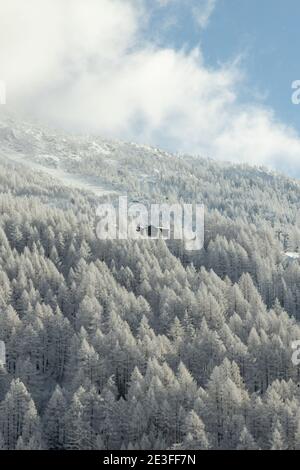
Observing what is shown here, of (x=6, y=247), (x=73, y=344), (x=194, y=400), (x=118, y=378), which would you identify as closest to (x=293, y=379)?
(x=194, y=400)

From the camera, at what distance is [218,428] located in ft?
346

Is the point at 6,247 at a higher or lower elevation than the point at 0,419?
higher

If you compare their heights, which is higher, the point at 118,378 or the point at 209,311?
the point at 209,311

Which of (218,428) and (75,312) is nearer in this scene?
(218,428)

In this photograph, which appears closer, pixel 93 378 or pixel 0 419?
pixel 0 419

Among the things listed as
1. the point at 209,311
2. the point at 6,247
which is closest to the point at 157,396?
the point at 209,311

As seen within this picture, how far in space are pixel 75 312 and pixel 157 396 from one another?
55.6m

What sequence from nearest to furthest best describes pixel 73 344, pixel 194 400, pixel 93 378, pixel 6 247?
pixel 194 400, pixel 93 378, pixel 73 344, pixel 6 247
